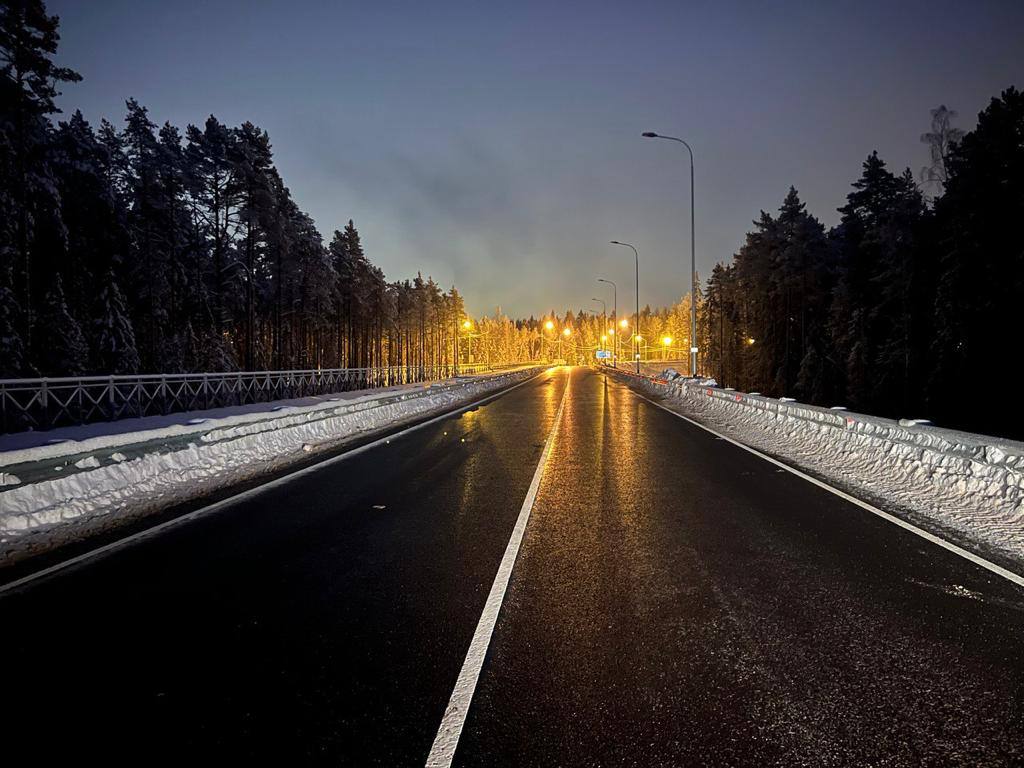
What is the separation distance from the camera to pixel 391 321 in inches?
3337

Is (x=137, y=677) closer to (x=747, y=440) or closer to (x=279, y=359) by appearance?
(x=747, y=440)

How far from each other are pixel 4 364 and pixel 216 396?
759cm

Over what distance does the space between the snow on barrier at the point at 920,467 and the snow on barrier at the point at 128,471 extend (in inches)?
390

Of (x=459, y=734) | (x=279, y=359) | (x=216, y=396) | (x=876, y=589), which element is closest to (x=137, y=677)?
(x=459, y=734)

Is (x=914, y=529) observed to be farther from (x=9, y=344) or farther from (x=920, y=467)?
(x=9, y=344)

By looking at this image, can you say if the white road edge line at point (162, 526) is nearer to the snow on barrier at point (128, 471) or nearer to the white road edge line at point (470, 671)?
the snow on barrier at point (128, 471)

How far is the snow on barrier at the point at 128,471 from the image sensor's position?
20.5 ft

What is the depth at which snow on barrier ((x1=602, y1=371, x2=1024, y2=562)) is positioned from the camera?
6375 mm

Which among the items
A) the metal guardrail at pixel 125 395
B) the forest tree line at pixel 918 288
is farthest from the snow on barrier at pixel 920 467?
the forest tree line at pixel 918 288

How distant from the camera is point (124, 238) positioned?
33.1m

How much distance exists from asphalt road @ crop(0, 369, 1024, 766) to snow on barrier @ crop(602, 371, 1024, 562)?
106 centimetres

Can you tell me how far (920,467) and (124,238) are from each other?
39.8 metres

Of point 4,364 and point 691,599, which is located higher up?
point 4,364

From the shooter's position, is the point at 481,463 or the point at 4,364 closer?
the point at 481,463
